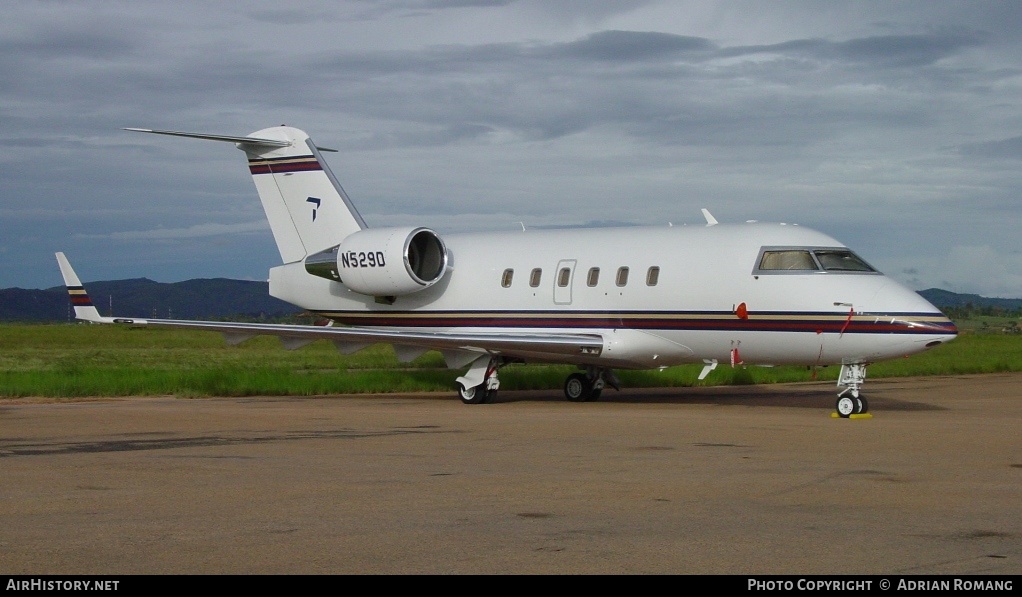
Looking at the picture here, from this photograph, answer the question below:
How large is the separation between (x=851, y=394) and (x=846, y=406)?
0.27m

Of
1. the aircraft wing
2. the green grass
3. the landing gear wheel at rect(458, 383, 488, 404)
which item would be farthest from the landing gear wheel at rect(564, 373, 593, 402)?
the green grass

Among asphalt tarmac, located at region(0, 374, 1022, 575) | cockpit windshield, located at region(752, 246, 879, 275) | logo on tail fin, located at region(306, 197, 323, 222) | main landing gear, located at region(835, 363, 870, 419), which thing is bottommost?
asphalt tarmac, located at region(0, 374, 1022, 575)

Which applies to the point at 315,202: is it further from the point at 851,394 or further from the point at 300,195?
the point at 851,394

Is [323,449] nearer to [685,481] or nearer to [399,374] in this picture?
[685,481]

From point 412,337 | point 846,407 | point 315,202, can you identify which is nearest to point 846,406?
point 846,407

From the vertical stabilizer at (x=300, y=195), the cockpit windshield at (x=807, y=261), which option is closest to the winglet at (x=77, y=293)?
the vertical stabilizer at (x=300, y=195)

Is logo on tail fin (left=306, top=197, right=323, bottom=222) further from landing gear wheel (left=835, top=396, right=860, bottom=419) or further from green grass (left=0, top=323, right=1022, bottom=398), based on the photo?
landing gear wheel (left=835, top=396, right=860, bottom=419)

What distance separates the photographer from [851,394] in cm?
1925

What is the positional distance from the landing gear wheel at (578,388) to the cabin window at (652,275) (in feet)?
12.7

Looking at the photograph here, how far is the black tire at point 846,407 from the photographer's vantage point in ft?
62.6

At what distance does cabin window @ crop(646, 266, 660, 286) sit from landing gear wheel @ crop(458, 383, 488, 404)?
4.10 meters

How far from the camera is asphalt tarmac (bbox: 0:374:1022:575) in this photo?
740 cm

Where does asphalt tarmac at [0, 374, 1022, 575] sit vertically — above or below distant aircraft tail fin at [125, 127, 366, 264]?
below
